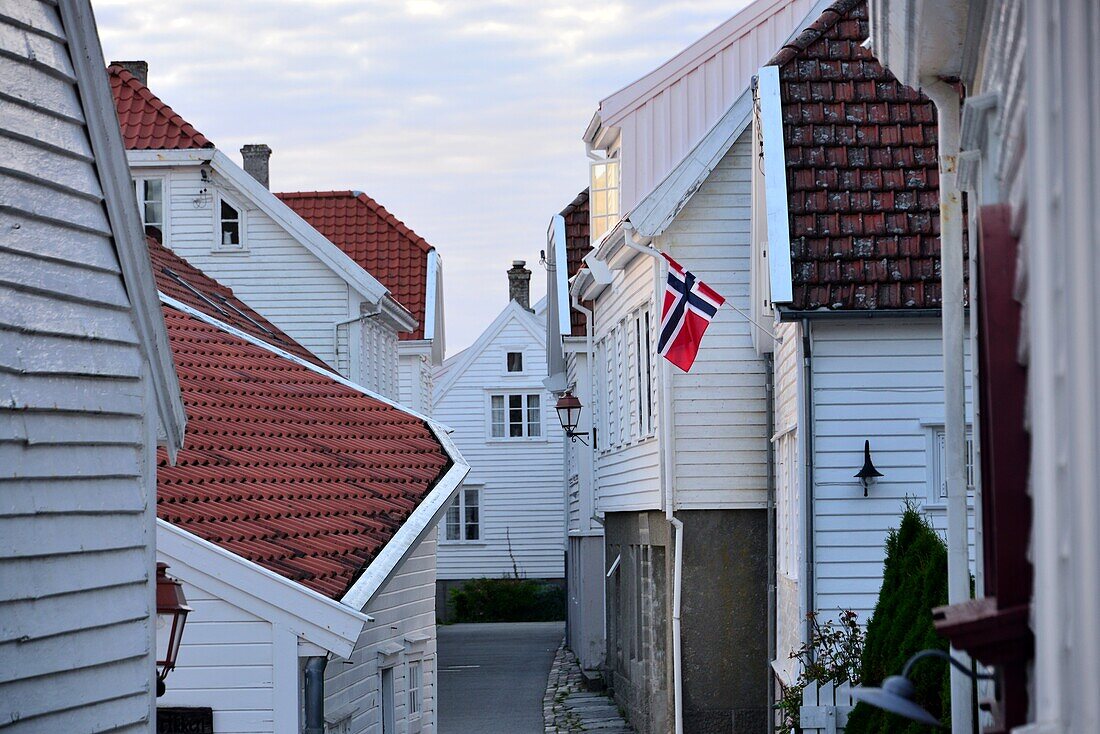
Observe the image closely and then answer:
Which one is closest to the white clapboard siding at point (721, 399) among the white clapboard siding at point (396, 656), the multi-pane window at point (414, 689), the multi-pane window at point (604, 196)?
the white clapboard siding at point (396, 656)

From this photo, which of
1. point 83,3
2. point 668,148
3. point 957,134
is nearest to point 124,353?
point 83,3

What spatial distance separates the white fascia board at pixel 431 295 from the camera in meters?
31.0

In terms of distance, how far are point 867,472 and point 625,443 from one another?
7267 millimetres

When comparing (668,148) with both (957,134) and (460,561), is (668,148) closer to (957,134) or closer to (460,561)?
(957,134)

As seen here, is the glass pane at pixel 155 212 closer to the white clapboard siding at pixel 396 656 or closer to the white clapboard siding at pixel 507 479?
the white clapboard siding at pixel 396 656

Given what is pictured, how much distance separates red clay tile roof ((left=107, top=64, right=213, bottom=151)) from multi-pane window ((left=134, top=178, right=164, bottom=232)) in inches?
25.5

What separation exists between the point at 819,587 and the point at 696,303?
304 centimetres

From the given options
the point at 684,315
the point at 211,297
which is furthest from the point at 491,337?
the point at 684,315

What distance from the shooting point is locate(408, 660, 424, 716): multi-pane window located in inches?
632

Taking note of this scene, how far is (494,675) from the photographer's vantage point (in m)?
28.0

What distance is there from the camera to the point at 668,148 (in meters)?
19.1

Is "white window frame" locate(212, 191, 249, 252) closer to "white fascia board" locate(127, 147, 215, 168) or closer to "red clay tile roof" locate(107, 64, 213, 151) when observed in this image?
"white fascia board" locate(127, 147, 215, 168)

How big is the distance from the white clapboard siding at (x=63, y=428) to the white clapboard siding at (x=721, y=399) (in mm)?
9716

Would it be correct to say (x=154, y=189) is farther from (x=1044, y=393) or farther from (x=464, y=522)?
(x=1044, y=393)
